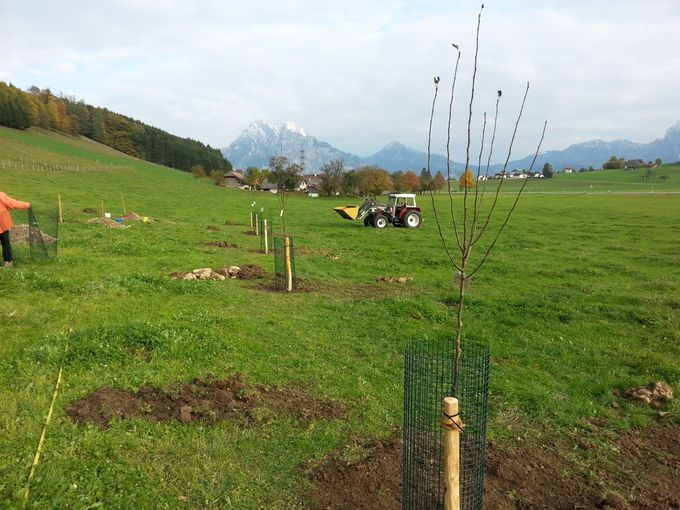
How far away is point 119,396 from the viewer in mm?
5281

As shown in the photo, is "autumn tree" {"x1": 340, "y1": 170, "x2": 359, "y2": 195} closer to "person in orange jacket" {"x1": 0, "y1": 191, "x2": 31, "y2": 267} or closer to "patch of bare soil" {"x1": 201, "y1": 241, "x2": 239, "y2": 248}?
"patch of bare soil" {"x1": 201, "y1": 241, "x2": 239, "y2": 248}

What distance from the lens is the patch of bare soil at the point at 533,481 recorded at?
154 inches

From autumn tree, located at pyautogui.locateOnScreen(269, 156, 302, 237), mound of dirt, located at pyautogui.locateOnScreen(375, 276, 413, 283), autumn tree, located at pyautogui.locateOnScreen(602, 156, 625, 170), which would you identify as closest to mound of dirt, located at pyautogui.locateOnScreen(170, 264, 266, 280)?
autumn tree, located at pyautogui.locateOnScreen(269, 156, 302, 237)

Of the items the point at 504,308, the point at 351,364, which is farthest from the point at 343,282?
the point at 351,364

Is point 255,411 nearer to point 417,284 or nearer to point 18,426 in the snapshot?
point 18,426

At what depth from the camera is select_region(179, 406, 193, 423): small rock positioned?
16.3ft

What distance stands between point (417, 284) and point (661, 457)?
25.9 feet

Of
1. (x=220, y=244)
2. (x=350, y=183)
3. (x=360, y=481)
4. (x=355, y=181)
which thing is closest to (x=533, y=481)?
(x=360, y=481)

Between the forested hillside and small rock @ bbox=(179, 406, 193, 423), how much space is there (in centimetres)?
8614

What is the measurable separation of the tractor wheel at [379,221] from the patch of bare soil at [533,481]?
2179 cm

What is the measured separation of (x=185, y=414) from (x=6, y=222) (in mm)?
8130

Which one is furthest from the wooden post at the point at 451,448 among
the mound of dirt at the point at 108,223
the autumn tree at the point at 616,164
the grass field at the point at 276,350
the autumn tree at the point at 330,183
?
the autumn tree at the point at 616,164

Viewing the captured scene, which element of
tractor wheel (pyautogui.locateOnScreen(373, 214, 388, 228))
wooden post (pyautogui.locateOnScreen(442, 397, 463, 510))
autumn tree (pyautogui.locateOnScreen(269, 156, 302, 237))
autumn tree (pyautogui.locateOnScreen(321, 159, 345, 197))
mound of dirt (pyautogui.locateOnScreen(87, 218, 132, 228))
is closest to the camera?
wooden post (pyautogui.locateOnScreen(442, 397, 463, 510))

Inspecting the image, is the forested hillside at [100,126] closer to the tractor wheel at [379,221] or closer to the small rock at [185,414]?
the tractor wheel at [379,221]
